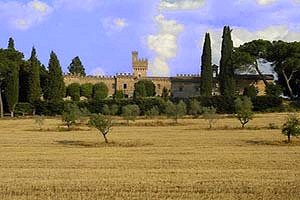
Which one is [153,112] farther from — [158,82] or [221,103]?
[158,82]

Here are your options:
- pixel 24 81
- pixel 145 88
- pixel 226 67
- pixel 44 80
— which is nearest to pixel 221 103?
pixel 226 67

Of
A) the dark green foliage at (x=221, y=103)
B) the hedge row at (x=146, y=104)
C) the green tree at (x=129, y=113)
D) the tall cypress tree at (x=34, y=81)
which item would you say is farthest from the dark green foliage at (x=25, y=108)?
the dark green foliage at (x=221, y=103)

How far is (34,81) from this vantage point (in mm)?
89812

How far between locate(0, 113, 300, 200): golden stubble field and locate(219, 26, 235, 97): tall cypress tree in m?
51.9

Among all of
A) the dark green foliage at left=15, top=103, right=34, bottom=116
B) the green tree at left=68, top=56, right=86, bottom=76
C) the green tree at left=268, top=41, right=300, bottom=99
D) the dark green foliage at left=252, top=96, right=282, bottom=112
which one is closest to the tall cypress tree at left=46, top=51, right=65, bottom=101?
the dark green foliage at left=15, top=103, right=34, bottom=116

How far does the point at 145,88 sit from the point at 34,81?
31945 millimetres

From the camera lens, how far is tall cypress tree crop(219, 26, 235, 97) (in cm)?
9175

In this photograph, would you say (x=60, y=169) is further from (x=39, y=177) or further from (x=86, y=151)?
(x=86, y=151)

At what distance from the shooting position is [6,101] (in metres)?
89.8

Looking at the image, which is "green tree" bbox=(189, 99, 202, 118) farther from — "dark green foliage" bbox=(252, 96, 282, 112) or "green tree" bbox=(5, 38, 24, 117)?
"green tree" bbox=(5, 38, 24, 117)

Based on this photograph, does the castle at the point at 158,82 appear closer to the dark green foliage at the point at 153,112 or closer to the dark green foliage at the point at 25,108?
the dark green foliage at the point at 25,108

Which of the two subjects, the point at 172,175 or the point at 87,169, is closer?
the point at 172,175

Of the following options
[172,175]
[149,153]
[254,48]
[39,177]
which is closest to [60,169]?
[39,177]

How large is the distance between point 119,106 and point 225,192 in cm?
6685
